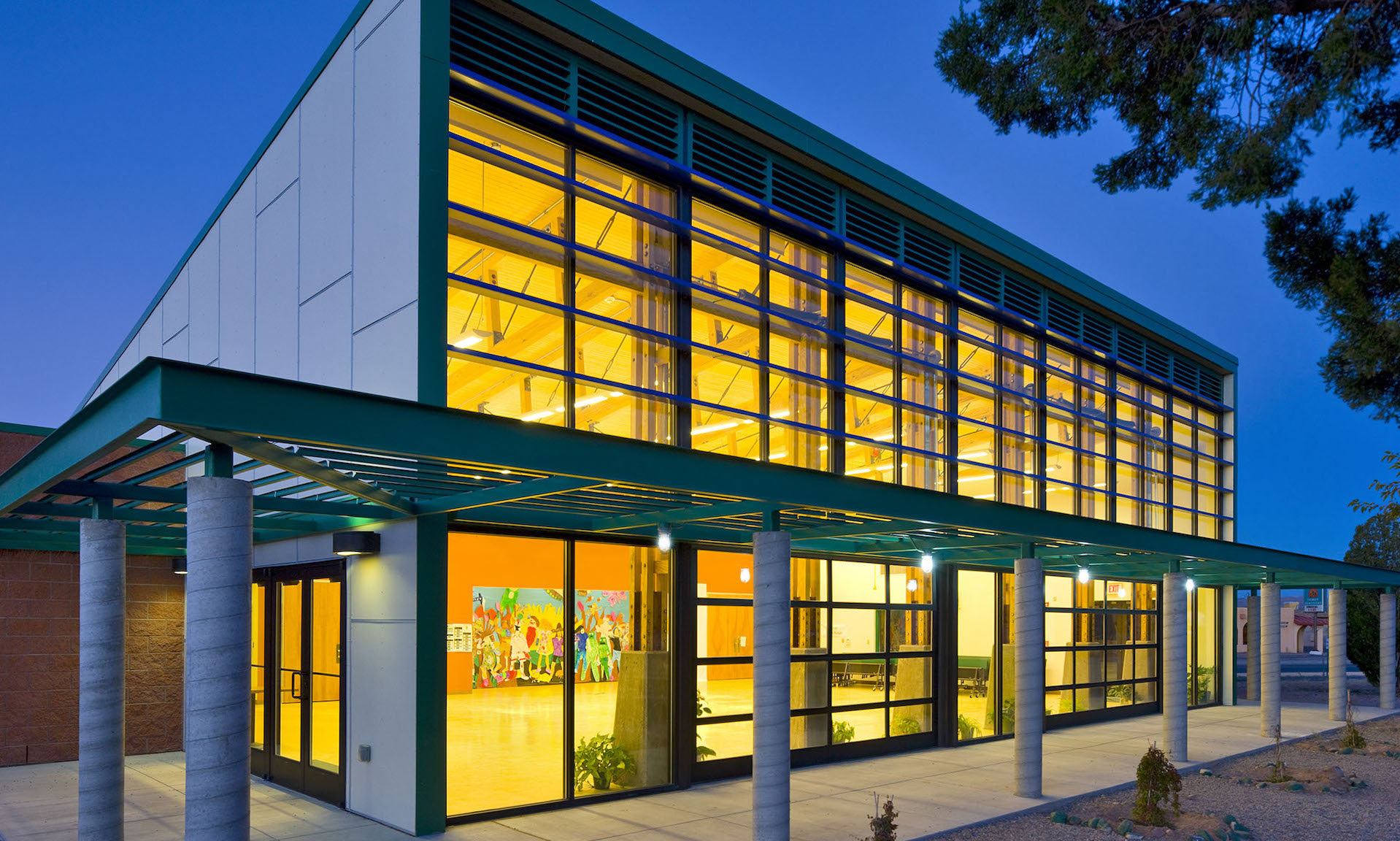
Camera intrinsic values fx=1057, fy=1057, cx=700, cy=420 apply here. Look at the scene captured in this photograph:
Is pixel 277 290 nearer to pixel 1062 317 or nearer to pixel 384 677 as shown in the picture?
pixel 384 677

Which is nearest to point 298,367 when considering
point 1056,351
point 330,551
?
point 330,551

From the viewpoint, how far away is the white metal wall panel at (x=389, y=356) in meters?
9.79

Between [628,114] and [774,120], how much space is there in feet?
8.02

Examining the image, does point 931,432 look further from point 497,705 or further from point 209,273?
point 209,273

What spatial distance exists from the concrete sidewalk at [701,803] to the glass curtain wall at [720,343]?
156 inches

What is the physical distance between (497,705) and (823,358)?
6.55 m

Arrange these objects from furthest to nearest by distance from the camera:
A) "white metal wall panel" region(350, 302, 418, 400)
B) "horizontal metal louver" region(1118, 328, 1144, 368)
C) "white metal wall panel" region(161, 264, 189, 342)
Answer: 1. "horizontal metal louver" region(1118, 328, 1144, 368)
2. "white metal wall panel" region(161, 264, 189, 342)
3. "white metal wall panel" region(350, 302, 418, 400)

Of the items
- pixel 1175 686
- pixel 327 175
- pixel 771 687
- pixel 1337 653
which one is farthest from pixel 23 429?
pixel 1337 653

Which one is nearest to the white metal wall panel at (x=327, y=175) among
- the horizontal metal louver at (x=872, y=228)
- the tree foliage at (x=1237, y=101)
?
the tree foliage at (x=1237, y=101)

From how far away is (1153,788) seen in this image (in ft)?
36.5

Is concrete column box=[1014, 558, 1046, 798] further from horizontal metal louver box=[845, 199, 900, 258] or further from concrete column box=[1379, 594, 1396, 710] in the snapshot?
concrete column box=[1379, 594, 1396, 710]

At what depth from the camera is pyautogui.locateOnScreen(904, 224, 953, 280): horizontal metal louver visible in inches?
645

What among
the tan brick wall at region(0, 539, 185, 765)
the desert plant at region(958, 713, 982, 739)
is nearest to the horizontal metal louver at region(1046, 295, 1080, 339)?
the desert plant at region(958, 713, 982, 739)

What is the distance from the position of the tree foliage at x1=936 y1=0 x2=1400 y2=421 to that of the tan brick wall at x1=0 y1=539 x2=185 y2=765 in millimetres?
13335
